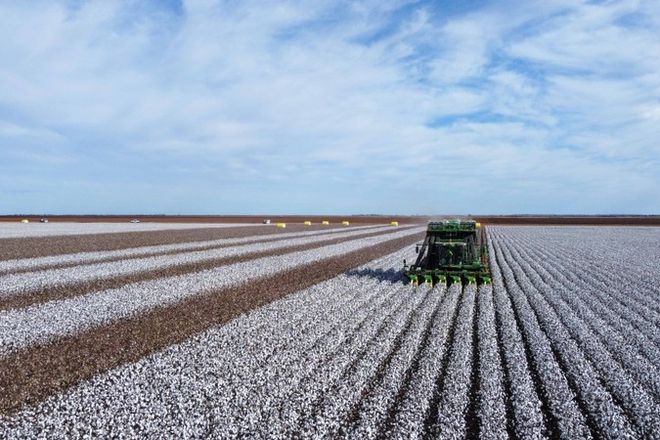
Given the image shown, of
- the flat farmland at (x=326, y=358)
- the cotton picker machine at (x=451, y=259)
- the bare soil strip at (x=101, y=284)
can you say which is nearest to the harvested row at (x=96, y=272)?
the bare soil strip at (x=101, y=284)

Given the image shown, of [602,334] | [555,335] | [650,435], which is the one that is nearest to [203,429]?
[650,435]

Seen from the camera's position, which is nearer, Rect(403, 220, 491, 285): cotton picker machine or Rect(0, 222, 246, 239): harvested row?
Rect(403, 220, 491, 285): cotton picker machine

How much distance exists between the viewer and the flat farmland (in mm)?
6680

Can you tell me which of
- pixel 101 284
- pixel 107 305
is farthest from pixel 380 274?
pixel 101 284

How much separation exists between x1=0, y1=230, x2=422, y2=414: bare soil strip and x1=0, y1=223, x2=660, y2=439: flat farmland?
2.0 inches

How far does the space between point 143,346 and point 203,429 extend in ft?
Answer: 13.9

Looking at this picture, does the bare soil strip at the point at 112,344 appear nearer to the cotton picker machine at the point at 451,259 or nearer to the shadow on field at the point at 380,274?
the shadow on field at the point at 380,274

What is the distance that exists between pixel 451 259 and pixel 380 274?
319cm

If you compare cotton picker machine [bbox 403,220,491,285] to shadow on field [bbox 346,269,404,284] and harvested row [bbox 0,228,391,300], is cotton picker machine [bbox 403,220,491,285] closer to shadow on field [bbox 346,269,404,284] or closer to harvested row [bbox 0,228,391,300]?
shadow on field [bbox 346,269,404,284]

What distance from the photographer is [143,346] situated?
10.1 meters

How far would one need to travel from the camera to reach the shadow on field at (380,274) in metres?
18.5

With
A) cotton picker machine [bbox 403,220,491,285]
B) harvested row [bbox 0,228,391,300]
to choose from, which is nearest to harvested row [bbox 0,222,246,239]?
harvested row [bbox 0,228,391,300]

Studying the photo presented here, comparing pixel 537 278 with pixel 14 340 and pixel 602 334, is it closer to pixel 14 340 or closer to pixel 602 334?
pixel 602 334

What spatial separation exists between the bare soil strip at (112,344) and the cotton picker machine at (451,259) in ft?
14.8
